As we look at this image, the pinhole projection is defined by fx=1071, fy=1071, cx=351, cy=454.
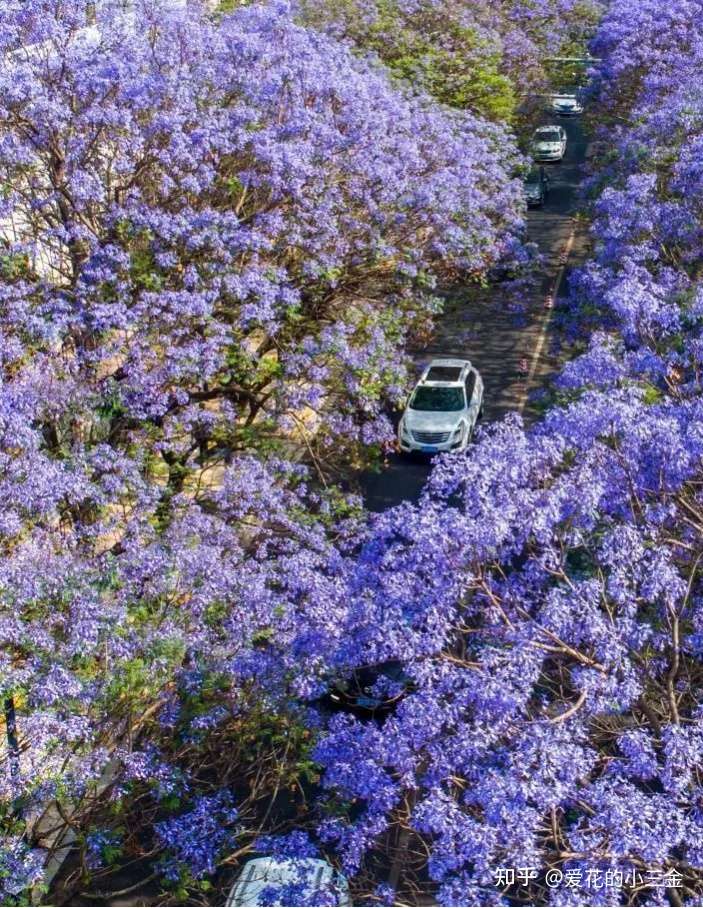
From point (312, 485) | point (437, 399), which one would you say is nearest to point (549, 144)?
point (437, 399)

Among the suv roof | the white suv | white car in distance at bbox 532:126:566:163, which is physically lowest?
white car in distance at bbox 532:126:566:163

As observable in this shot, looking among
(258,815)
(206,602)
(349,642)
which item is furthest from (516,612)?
(258,815)

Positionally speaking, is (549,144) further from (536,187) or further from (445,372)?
(445,372)

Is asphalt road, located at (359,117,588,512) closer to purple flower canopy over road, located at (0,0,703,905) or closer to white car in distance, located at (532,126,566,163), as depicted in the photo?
purple flower canopy over road, located at (0,0,703,905)

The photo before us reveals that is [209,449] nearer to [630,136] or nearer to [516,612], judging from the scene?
[516,612]

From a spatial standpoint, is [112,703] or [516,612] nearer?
[516,612]

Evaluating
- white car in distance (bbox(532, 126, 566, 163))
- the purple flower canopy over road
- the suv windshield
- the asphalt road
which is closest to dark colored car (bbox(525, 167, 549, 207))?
the asphalt road

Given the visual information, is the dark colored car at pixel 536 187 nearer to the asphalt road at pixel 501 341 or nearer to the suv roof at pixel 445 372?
the asphalt road at pixel 501 341
